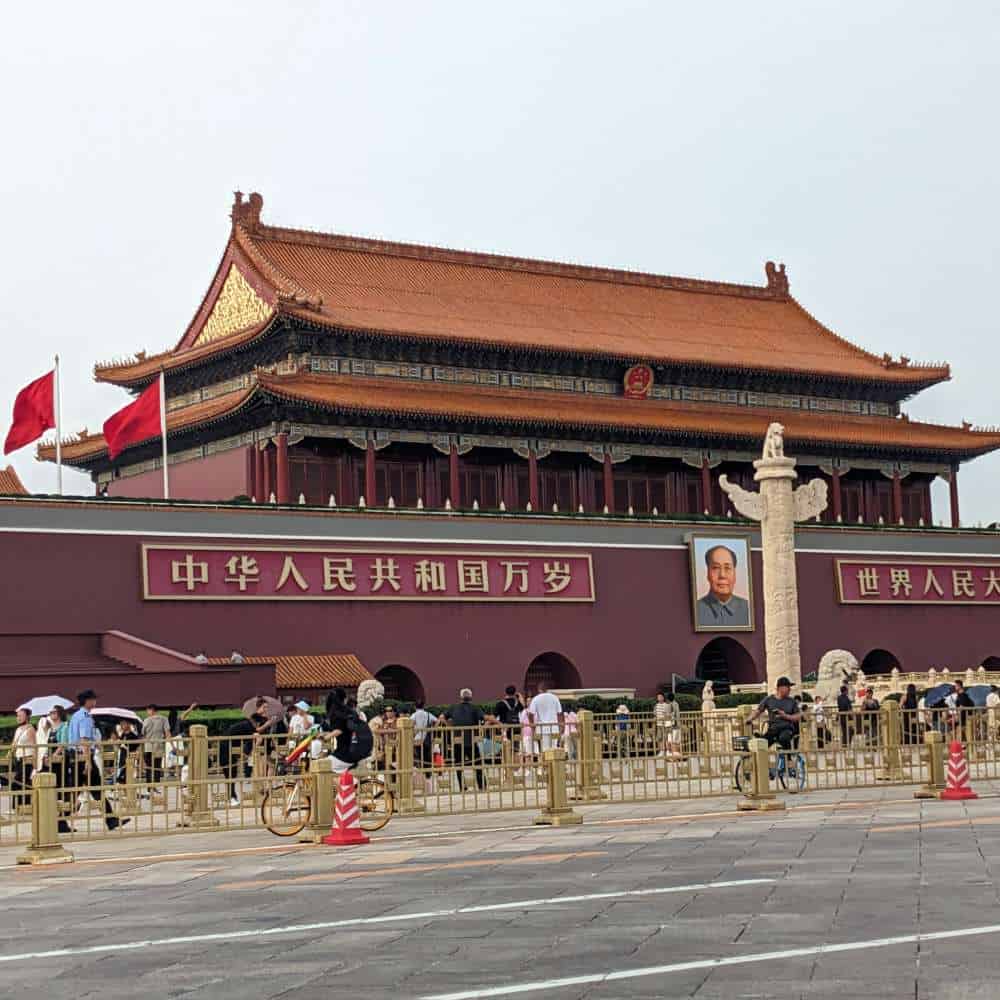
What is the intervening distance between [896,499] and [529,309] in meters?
10.5

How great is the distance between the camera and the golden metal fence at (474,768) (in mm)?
16734

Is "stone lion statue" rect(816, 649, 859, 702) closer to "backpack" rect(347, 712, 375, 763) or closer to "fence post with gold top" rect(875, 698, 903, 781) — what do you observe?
"fence post with gold top" rect(875, 698, 903, 781)

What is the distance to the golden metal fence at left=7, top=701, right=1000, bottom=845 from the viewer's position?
16.7 m

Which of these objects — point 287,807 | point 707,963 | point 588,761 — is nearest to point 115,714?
point 287,807

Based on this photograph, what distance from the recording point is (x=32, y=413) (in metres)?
32.8

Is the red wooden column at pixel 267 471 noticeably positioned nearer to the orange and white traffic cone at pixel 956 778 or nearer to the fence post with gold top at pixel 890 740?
the fence post with gold top at pixel 890 740

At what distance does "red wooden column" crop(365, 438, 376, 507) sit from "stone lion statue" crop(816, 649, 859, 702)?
9.57m

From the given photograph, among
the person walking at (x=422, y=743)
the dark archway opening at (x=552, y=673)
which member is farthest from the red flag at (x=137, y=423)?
the person walking at (x=422, y=743)

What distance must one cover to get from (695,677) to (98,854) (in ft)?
79.6

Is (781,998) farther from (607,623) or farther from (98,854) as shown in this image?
(607,623)

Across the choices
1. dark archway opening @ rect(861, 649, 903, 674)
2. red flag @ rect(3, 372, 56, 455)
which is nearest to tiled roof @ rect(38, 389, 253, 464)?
red flag @ rect(3, 372, 56, 455)

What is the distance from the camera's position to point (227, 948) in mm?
9109

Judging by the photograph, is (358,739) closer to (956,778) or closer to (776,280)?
(956,778)

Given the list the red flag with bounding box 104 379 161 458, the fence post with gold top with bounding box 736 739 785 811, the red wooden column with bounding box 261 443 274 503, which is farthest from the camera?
the red wooden column with bounding box 261 443 274 503
